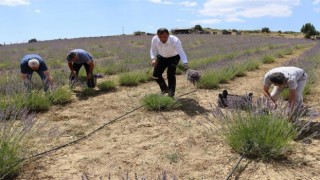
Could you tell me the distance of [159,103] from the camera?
230 inches

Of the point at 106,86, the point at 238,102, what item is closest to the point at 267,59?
the point at 106,86

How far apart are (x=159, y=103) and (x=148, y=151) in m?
1.84

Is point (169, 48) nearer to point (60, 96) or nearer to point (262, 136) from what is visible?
point (60, 96)

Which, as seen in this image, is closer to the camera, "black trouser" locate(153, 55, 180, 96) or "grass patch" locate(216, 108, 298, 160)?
"grass patch" locate(216, 108, 298, 160)

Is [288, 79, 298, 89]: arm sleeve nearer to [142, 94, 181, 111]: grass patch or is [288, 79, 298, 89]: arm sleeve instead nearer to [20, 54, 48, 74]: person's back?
[142, 94, 181, 111]: grass patch

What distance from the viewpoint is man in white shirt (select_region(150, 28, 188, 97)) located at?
6229mm

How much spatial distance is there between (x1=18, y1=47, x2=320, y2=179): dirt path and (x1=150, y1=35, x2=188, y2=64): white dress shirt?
37.3 inches

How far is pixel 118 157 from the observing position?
3.91 meters

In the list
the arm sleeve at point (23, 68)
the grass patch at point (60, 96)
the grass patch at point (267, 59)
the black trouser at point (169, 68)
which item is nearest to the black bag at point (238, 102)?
the black trouser at point (169, 68)

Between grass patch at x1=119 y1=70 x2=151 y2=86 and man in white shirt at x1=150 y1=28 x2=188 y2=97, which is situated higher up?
man in white shirt at x1=150 y1=28 x2=188 y2=97

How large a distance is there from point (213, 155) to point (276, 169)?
26.9 inches

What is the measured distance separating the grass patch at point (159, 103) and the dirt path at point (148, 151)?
0.13 m

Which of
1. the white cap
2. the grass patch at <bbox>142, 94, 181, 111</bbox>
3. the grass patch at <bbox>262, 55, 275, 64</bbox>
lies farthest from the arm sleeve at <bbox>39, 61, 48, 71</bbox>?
the grass patch at <bbox>262, 55, 275, 64</bbox>

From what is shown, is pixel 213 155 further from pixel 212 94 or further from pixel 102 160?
pixel 212 94
